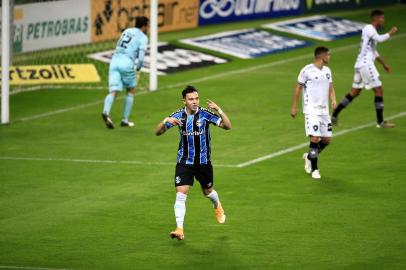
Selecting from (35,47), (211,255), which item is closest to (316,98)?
(211,255)

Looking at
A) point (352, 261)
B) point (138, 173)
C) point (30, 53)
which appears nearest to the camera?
point (352, 261)

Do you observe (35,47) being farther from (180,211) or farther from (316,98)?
(180,211)

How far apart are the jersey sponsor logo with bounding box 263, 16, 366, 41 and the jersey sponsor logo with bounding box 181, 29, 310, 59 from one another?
125 cm

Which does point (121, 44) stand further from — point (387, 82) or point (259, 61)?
point (259, 61)

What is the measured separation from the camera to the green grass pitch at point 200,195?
14.5 meters

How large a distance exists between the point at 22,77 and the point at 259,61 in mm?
8432

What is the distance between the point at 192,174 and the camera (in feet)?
50.1

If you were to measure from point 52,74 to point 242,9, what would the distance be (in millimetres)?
13723

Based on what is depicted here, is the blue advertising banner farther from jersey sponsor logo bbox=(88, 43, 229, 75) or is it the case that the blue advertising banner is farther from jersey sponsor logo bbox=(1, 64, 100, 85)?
jersey sponsor logo bbox=(1, 64, 100, 85)

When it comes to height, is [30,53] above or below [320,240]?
below

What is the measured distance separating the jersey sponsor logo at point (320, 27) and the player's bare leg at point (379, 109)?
1536 centimetres

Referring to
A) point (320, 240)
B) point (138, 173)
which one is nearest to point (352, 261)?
point (320, 240)

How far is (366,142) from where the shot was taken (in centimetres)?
2269

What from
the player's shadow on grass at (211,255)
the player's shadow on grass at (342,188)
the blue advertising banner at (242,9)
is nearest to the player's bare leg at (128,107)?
the player's shadow on grass at (342,188)
